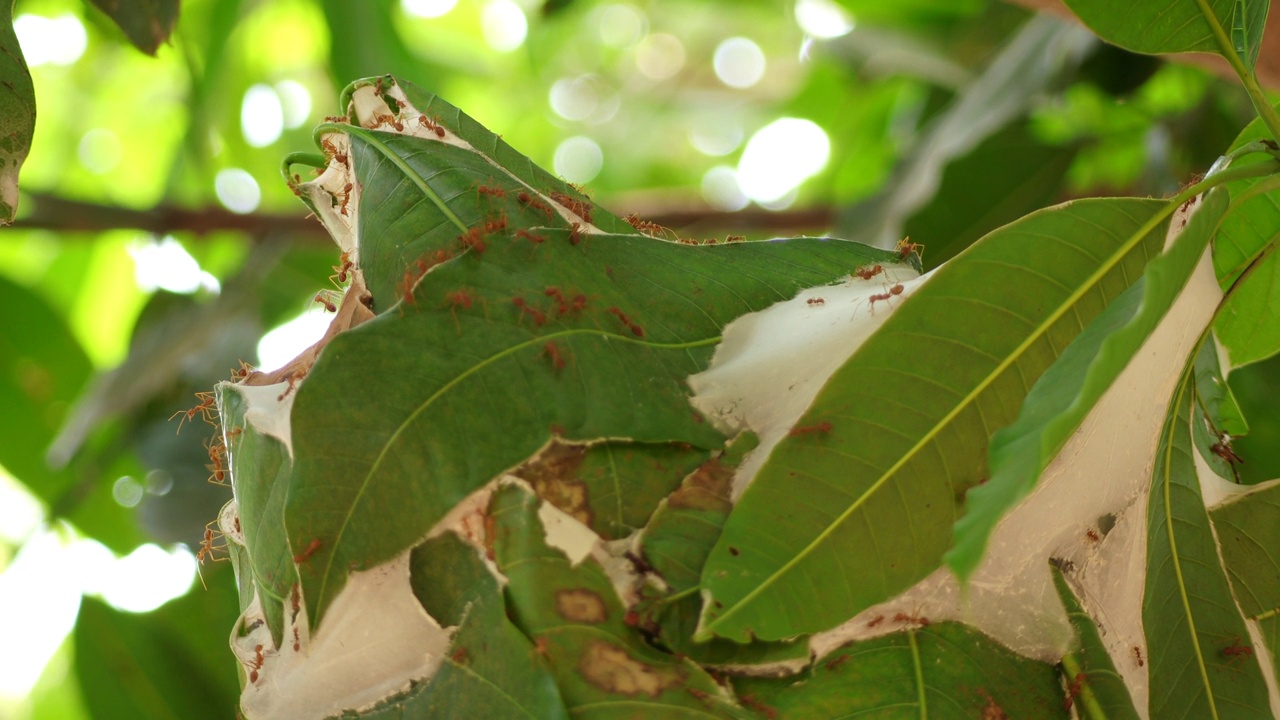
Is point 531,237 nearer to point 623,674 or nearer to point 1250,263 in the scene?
point 623,674

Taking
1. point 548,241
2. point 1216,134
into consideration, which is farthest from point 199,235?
point 1216,134

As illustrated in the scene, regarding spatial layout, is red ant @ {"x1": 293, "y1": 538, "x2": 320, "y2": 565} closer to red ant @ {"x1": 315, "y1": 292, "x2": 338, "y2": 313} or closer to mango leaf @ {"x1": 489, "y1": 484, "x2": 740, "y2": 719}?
mango leaf @ {"x1": 489, "y1": 484, "x2": 740, "y2": 719}

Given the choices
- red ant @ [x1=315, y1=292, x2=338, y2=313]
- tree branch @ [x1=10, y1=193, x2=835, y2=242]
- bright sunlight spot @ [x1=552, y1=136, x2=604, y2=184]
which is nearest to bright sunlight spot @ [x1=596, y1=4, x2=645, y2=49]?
bright sunlight spot @ [x1=552, y1=136, x2=604, y2=184]

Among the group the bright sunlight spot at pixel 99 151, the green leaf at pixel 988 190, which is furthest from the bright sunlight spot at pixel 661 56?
the green leaf at pixel 988 190

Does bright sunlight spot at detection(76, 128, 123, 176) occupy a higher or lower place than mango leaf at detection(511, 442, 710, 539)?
higher

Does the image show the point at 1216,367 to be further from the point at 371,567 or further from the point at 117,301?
the point at 117,301

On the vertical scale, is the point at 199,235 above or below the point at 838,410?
above
